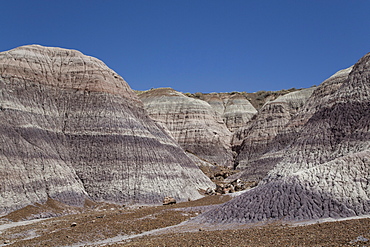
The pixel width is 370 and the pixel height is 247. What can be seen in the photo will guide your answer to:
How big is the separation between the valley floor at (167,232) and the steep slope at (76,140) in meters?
4.35

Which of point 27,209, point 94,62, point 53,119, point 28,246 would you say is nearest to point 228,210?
point 28,246

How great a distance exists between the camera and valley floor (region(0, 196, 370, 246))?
13.5 metres

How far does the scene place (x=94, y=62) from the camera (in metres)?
43.4

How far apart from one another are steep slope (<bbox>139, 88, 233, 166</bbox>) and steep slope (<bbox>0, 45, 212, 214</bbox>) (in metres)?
31.0

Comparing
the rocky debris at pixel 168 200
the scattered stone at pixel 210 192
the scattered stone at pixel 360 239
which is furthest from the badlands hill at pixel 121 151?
the scattered stone at pixel 360 239

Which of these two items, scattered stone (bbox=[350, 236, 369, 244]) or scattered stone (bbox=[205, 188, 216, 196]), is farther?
scattered stone (bbox=[205, 188, 216, 196])

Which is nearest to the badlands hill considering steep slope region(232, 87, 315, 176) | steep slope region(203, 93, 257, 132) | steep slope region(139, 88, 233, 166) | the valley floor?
the valley floor

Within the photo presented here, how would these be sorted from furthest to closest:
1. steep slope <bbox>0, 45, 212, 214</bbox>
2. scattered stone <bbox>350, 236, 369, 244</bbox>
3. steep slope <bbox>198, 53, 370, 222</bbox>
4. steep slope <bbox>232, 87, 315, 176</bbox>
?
steep slope <bbox>232, 87, 315, 176</bbox>
steep slope <bbox>0, 45, 212, 214</bbox>
steep slope <bbox>198, 53, 370, 222</bbox>
scattered stone <bbox>350, 236, 369, 244</bbox>

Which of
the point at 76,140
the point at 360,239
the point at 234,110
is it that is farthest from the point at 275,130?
the point at 360,239

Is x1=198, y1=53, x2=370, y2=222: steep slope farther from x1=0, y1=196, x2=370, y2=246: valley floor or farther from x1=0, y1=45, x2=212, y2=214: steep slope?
x1=0, y1=45, x2=212, y2=214: steep slope

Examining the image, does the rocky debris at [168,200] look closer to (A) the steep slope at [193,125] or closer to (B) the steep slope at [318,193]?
(B) the steep slope at [318,193]

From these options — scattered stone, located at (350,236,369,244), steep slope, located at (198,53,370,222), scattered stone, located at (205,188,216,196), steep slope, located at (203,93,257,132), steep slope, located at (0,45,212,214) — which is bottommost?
scattered stone, located at (205,188,216,196)

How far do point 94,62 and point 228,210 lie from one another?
28.1 m

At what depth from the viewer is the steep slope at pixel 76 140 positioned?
30.9 meters
